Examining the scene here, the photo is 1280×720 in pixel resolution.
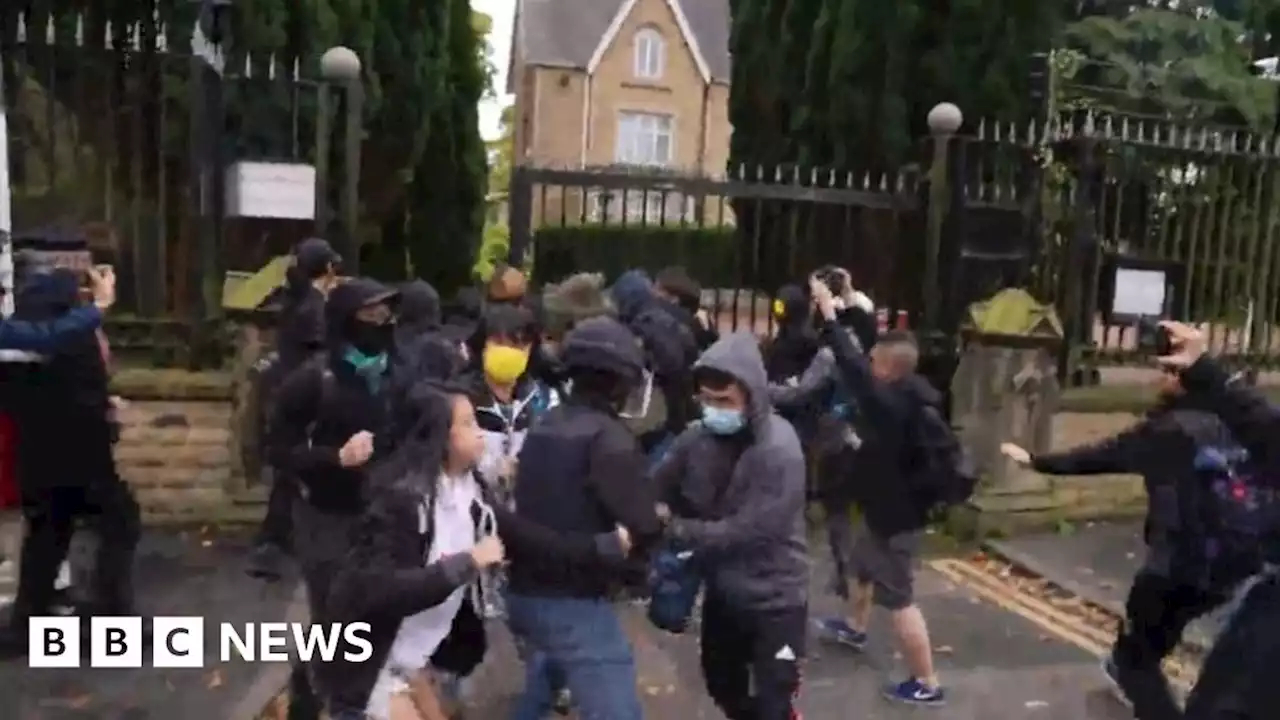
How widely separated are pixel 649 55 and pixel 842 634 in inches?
1236

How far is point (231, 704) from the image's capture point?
15.4 ft

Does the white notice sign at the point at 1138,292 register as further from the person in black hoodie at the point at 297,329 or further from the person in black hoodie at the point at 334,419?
the person in black hoodie at the point at 334,419

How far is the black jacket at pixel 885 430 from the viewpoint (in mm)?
4762

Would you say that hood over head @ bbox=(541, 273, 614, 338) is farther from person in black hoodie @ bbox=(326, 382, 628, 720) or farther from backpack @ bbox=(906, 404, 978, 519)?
person in black hoodie @ bbox=(326, 382, 628, 720)

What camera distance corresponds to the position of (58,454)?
489 centimetres

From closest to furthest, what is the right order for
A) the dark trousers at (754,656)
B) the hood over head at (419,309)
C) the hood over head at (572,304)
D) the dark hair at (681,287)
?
the dark trousers at (754,656) < the hood over head at (419,309) < the dark hair at (681,287) < the hood over head at (572,304)

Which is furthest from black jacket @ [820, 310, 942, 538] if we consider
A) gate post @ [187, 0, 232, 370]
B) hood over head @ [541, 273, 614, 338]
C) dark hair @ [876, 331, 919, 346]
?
gate post @ [187, 0, 232, 370]

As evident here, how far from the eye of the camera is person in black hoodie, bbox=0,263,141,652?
486 cm

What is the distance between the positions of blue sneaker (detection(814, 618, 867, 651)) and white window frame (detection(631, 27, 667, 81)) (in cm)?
3080

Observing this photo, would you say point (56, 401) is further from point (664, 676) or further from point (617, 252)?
point (617, 252)

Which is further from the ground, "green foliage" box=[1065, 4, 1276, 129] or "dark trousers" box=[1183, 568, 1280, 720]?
"green foliage" box=[1065, 4, 1276, 129]

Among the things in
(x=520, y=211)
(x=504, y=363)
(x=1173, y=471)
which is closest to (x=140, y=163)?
(x=520, y=211)

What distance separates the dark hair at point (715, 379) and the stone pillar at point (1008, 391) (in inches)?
166

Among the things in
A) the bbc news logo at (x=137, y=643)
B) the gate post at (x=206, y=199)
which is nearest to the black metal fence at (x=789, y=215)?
the gate post at (x=206, y=199)
